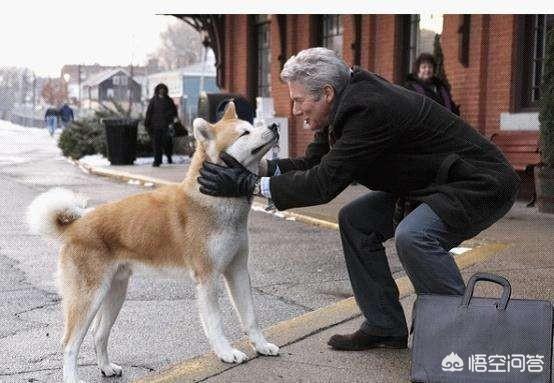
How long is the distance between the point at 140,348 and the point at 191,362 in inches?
25.1

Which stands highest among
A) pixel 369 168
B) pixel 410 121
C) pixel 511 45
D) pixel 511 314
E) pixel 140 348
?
pixel 511 45

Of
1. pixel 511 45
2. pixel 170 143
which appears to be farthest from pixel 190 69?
pixel 511 45

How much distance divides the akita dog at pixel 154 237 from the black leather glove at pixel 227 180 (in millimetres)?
101

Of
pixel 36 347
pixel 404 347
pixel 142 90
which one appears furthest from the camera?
pixel 142 90

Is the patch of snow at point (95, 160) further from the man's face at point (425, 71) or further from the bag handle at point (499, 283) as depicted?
the bag handle at point (499, 283)

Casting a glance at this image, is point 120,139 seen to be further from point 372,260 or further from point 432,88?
point 372,260

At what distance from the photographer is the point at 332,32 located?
14711 mm

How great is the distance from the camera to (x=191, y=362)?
386 cm

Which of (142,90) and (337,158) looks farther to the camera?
(142,90)

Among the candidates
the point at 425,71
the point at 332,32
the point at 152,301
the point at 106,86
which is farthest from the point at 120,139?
the point at 106,86

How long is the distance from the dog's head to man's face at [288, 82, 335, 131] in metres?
0.18

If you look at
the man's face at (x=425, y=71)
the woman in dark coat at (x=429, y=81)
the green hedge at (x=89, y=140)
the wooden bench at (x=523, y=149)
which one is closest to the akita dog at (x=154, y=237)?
the woman in dark coat at (x=429, y=81)

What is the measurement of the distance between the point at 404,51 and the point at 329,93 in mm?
9535

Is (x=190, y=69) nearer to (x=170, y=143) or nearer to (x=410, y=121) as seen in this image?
(x=170, y=143)
